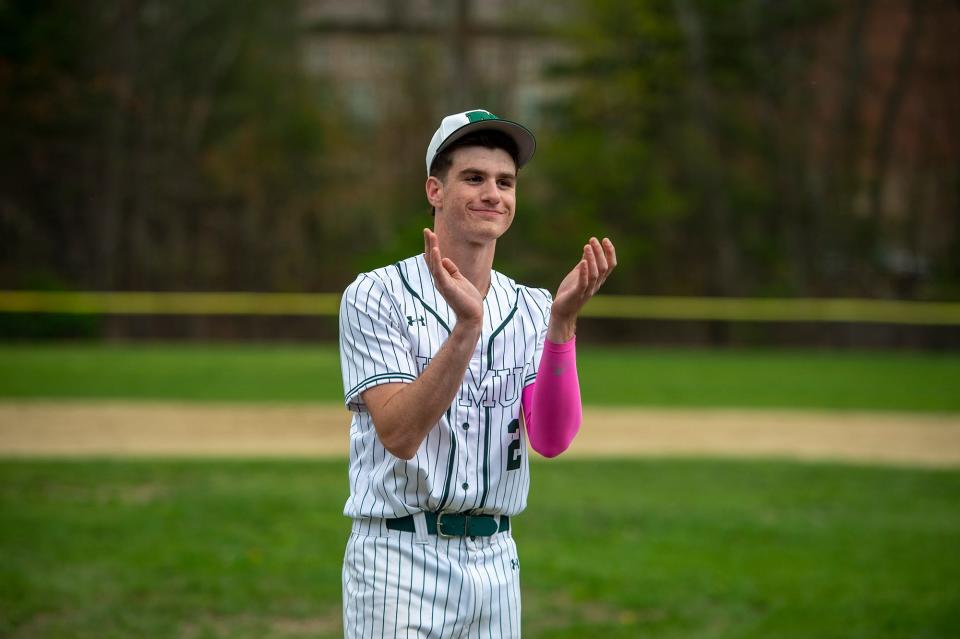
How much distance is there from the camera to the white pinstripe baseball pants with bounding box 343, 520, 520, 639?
2.95 m

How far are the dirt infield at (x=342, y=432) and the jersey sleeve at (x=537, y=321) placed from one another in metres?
8.33

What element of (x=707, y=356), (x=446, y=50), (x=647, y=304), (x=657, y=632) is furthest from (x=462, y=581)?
(x=446, y=50)

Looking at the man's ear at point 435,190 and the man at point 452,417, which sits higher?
the man's ear at point 435,190

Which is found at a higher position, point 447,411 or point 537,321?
point 537,321

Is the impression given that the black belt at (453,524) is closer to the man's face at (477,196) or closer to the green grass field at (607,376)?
the man's face at (477,196)

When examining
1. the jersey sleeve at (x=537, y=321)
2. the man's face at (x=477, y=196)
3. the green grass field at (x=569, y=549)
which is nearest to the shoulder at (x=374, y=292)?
the man's face at (x=477, y=196)

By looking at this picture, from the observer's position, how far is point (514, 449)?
10.1 feet

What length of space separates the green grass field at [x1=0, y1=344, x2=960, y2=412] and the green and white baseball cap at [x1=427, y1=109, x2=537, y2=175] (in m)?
12.6

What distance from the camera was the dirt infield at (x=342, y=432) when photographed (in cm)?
1162

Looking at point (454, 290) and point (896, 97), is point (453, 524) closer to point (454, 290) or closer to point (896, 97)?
point (454, 290)

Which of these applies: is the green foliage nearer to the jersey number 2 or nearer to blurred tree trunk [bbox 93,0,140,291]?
blurred tree trunk [bbox 93,0,140,291]

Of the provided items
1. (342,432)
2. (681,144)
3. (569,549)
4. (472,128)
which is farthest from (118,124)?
(472,128)

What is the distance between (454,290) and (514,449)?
1.92 feet

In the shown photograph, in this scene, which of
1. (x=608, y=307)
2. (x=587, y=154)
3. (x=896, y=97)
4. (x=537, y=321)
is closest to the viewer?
(x=537, y=321)
